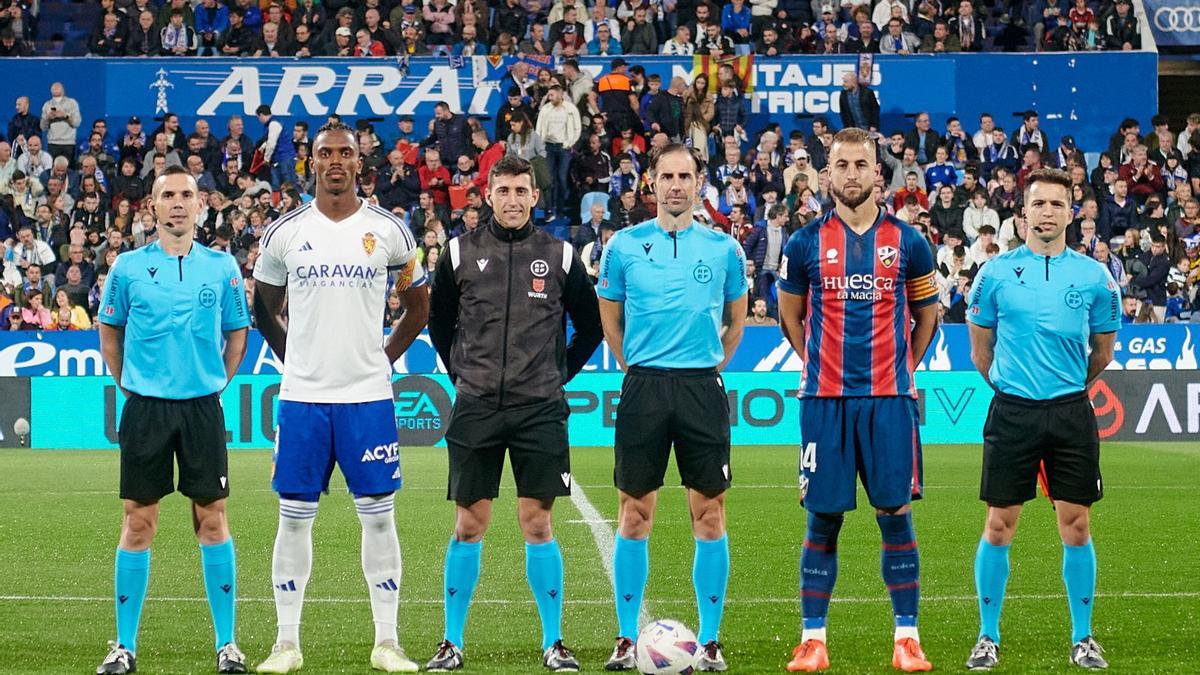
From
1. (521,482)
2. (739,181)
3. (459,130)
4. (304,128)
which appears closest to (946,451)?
(739,181)

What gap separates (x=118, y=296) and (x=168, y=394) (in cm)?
50

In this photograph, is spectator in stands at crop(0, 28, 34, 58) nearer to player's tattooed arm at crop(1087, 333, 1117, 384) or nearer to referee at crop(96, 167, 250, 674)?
referee at crop(96, 167, 250, 674)

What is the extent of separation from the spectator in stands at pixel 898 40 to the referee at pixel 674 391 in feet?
65.3

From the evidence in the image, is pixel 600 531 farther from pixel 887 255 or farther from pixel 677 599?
pixel 887 255

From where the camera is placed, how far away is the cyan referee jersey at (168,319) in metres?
6.89


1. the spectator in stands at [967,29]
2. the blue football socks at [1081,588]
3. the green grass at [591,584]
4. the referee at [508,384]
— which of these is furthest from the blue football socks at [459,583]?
the spectator in stands at [967,29]

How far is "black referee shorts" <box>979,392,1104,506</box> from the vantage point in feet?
22.8

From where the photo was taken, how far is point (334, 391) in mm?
6766

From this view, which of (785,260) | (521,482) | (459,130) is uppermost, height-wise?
(459,130)

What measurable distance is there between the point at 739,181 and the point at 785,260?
1584 centimetres

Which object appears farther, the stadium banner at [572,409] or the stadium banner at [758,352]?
the stadium banner at [758,352]

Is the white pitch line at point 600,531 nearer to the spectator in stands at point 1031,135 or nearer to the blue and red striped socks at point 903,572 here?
the blue and red striped socks at point 903,572

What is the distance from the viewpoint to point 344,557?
10.6 meters

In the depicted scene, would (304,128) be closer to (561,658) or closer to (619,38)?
(619,38)
